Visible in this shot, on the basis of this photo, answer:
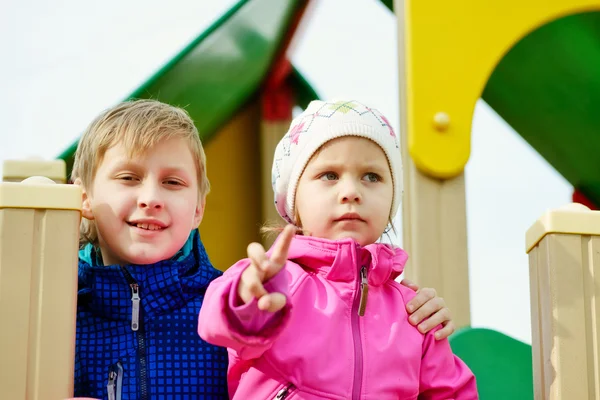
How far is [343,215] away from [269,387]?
1.17 ft

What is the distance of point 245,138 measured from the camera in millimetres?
5004

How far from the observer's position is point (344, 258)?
171 centimetres

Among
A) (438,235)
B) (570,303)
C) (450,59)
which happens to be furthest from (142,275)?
(450,59)

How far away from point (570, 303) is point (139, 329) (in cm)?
81

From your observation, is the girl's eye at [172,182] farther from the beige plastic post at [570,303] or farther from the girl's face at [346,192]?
the beige plastic post at [570,303]

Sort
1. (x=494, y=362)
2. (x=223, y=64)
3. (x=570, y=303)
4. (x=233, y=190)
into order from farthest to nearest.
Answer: (x=233, y=190) < (x=223, y=64) < (x=494, y=362) < (x=570, y=303)

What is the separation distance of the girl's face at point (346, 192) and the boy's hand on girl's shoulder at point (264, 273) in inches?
15.6

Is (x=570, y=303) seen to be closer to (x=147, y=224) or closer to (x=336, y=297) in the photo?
(x=336, y=297)

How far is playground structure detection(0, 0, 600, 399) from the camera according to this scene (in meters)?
1.65

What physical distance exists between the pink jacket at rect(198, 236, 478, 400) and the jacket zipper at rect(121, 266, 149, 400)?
0.53 ft

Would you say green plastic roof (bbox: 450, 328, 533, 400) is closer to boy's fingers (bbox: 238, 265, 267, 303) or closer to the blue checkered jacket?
the blue checkered jacket

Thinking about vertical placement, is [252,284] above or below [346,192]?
below

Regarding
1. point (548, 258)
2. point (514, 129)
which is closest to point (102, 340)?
point (548, 258)

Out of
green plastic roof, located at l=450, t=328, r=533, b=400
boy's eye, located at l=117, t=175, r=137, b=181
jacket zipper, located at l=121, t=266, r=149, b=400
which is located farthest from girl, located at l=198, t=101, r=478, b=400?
green plastic roof, located at l=450, t=328, r=533, b=400
